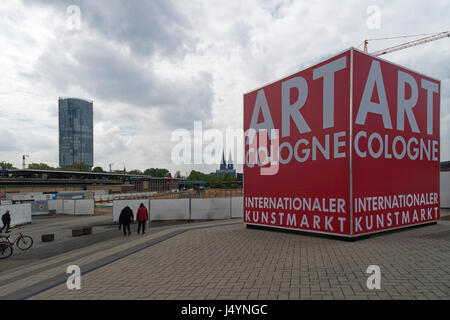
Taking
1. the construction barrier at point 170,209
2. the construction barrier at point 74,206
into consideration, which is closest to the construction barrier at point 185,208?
the construction barrier at point 170,209

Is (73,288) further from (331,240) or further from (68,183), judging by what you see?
(68,183)

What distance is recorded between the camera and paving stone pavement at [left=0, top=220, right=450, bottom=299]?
5660 millimetres

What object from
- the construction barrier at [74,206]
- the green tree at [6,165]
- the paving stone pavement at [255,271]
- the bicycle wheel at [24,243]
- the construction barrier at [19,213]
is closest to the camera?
the paving stone pavement at [255,271]

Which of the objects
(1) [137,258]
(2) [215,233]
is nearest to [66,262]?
(1) [137,258]

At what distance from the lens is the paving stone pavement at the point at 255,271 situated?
5660mm

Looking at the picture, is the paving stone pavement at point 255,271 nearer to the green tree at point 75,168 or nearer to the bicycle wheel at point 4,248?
the bicycle wheel at point 4,248

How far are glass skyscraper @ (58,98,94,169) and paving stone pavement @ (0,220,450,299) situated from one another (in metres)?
144

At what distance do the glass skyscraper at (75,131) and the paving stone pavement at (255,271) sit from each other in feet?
474

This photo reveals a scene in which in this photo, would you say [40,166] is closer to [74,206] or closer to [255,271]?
[74,206]

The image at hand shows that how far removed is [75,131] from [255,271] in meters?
161

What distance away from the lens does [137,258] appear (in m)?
8.95

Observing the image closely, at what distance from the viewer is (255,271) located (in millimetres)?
7004

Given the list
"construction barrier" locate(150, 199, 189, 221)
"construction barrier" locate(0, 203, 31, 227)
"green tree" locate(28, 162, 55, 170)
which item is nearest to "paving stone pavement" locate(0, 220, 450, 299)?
"construction barrier" locate(150, 199, 189, 221)
